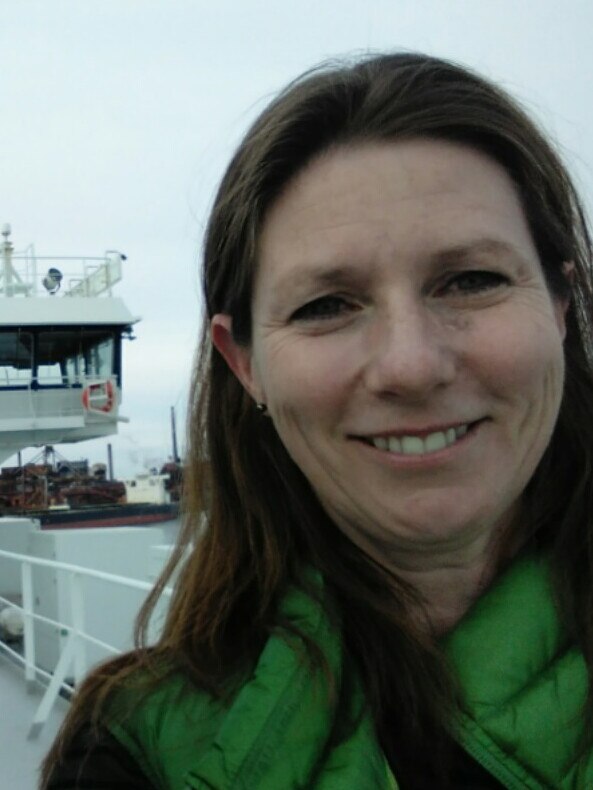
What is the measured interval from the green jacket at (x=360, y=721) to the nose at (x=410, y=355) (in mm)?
325

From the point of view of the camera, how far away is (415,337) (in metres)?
1.14

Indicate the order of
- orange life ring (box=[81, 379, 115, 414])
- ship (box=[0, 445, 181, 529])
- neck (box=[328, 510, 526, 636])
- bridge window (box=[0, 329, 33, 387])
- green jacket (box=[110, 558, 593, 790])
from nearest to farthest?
green jacket (box=[110, 558, 593, 790]) < neck (box=[328, 510, 526, 636]) < orange life ring (box=[81, 379, 115, 414]) < bridge window (box=[0, 329, 33, 387]) < ship (box=[0, 445, 181, 529])

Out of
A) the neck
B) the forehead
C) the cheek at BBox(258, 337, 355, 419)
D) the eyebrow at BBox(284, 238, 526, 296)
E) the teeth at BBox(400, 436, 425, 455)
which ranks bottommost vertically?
the neck

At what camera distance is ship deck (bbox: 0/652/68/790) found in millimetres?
5474

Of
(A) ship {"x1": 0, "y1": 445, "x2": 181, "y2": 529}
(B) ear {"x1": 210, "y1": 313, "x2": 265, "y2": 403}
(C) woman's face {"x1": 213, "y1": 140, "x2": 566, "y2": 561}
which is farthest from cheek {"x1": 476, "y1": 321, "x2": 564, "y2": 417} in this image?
(A) ship {"x1": 0, "y1": 445, "x2": 181, "y2": 529}

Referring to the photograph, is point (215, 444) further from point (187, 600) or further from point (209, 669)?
point (209, 669)

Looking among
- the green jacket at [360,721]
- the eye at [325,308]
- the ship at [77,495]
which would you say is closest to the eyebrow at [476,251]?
the eye at [325,308]

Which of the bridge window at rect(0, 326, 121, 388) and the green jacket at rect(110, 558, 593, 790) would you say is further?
the bridge window at rect(0, 326, 121, 388)

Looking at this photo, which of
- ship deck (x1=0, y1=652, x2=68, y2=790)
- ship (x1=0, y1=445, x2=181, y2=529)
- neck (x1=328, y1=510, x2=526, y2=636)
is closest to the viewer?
neck (x1=328, y1=510, x2=526, y2=636)

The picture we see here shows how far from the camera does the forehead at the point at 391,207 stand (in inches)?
45.6

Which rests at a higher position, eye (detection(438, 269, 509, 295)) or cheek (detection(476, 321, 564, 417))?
eye (detection(438, 269, 509, 295))

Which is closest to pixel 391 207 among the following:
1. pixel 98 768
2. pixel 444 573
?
pixel 444 573

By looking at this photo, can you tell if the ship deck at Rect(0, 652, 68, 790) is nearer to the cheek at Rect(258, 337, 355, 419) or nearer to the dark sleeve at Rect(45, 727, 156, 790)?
the dark sleeve at Rect(45, 727, 156, 790)

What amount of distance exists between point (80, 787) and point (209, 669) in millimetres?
213
